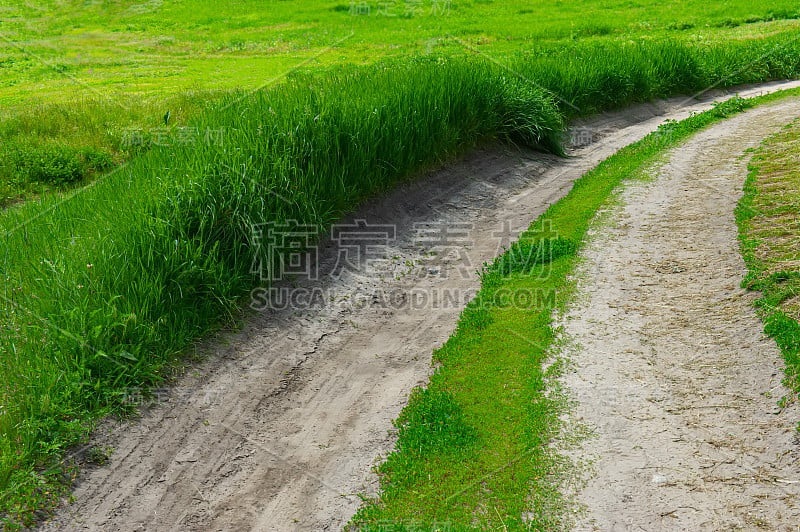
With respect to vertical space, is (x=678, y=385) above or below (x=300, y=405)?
above

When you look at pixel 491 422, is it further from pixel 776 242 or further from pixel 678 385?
pixel 776 242

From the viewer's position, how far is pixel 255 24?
30641mm

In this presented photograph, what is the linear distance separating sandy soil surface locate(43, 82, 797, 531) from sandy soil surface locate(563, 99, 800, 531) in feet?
4.56

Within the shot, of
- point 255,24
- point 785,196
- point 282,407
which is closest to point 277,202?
point 282,407

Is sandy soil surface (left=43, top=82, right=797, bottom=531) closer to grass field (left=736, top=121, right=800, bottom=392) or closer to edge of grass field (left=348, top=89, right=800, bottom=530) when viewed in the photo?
edge of grass field (left=348, top=89, right=800, bottom=530)

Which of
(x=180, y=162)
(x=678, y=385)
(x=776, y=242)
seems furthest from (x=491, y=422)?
(x=180, y=162)

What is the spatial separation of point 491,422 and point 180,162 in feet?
14.1

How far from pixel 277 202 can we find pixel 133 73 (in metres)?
14.8

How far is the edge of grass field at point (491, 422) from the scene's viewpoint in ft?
14.4

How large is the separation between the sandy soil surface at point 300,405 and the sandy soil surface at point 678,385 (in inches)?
54.7

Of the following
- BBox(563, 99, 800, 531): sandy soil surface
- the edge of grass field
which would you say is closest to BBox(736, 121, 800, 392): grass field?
BBox(563, 99, 800, 531): sandy soil surface

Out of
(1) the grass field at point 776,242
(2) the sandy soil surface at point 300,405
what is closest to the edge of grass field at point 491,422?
(2) the sandy soil surface at point 300,405

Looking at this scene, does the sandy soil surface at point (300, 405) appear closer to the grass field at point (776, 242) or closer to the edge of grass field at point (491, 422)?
the edge of grass field at point (491, 422)

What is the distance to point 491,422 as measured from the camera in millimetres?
5176
